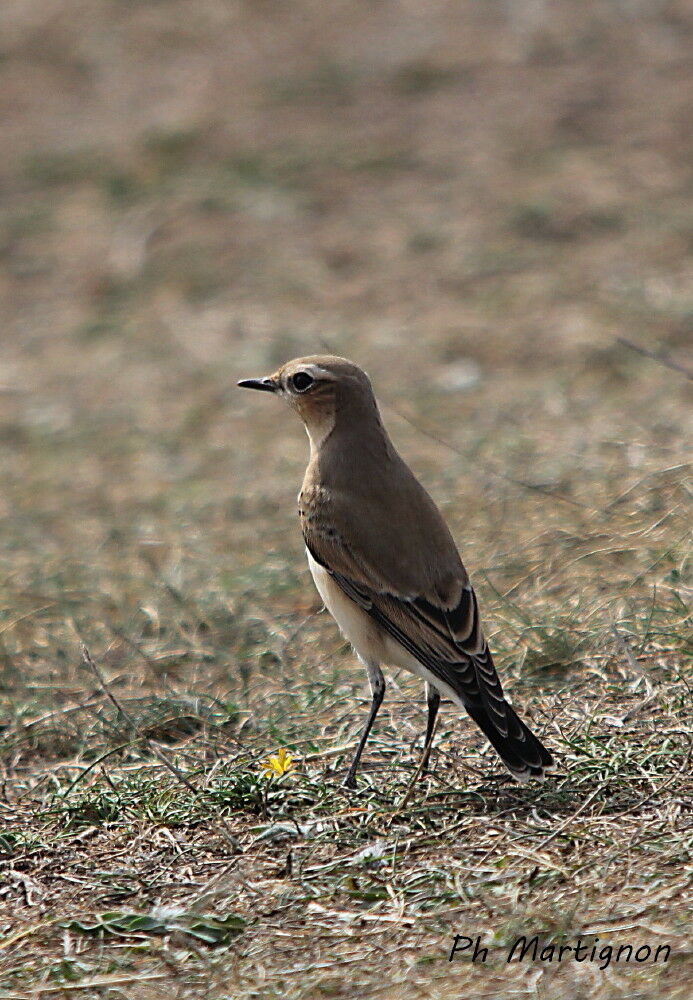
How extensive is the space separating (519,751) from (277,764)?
2.92 feet

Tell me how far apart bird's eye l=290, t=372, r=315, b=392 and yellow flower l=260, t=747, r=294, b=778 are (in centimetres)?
170

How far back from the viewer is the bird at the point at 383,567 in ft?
17.9

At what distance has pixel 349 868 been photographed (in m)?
5.00

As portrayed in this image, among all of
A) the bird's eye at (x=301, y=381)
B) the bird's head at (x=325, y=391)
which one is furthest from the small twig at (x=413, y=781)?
the bird's eye at (x=301, y=381)

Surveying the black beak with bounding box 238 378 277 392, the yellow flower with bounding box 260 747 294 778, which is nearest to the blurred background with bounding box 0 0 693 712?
the black beak with bounding box 238 378 277 392

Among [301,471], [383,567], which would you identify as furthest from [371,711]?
[301,471]

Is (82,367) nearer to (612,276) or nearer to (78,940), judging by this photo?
(612,276)

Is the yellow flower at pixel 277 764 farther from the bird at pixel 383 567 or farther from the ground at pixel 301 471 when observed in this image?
the bird at pixel 383 567

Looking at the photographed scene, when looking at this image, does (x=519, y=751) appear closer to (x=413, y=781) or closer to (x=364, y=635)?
(x=413, y=781)

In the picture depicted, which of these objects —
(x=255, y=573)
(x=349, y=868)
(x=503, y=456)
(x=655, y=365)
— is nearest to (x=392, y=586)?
(x=349, y=868)

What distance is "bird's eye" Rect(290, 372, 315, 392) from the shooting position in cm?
645

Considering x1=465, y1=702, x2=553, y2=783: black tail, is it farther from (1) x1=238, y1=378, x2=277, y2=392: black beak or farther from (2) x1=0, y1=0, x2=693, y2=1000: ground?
(1) x1=238, y1=378, x2=277, y2=392: black beak

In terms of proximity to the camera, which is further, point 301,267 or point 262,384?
point 301,267

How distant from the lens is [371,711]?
588 cm
